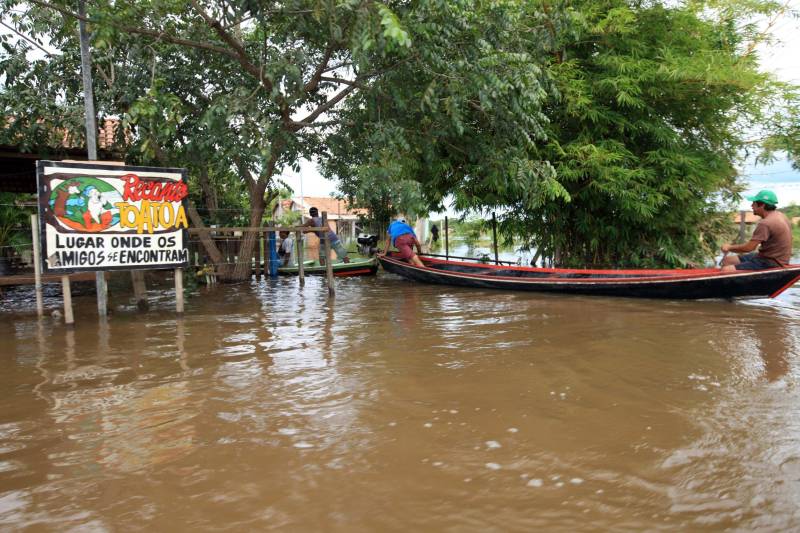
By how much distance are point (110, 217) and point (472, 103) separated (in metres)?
5.84

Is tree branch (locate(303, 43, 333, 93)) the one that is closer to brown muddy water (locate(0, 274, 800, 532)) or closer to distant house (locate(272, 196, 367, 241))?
brown muddy water (locate(0, 274, 800, 532))

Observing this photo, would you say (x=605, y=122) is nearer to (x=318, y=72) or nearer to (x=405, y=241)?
(x=405, y=241)

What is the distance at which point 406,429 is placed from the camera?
330cm

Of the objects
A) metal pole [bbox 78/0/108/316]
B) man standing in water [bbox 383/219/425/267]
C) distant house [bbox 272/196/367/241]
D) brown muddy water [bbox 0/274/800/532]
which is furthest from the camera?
distant house [bbox 272/196/367/241]

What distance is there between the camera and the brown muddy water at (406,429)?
7.89ft

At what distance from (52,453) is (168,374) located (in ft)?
5.14

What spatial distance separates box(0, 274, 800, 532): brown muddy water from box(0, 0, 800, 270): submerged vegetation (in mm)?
3876

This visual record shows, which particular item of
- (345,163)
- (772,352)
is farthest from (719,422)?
(345,163)

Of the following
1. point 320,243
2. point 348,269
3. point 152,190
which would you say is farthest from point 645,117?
point 152,190

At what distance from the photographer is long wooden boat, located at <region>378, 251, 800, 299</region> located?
7.46m

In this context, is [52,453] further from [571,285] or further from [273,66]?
[571,285]

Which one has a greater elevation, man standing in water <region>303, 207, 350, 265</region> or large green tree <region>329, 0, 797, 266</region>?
large green tree <region>329, 0, 797, 266</region>

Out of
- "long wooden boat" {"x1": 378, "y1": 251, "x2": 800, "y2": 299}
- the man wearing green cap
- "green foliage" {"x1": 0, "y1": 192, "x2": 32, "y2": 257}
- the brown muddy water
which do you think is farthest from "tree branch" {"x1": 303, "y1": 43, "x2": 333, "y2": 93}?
"green foliage" {"x1": 0, "y1": 192, "x2": 32, "y2": 257}

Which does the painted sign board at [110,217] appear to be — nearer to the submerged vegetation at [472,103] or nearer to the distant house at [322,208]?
the submerged vegetation at [472,103]
